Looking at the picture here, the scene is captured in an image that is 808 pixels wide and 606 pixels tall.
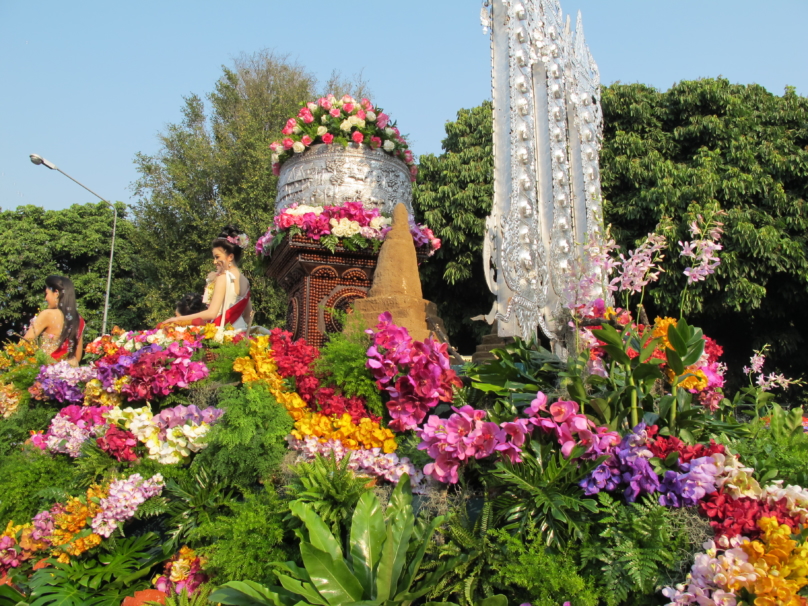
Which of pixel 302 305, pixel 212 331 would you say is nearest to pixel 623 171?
pixel 302 305

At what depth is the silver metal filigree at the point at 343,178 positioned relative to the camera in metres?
6.12

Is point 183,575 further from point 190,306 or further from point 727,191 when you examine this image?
point 727,191

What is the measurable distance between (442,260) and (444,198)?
1.48m

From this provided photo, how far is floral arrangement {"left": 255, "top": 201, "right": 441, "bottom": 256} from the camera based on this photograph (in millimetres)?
5617

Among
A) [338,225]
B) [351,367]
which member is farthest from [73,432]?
[338,225]

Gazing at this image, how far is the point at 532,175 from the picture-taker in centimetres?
724

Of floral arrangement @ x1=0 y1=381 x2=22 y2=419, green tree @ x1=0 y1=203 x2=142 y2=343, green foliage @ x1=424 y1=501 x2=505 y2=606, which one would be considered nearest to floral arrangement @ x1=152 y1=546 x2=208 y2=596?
green foliage @ x1=424 y1=501 x2=505 y2=606

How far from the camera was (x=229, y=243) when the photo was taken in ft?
19.7

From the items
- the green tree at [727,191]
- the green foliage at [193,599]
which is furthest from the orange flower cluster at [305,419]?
the green tree at [727,191]

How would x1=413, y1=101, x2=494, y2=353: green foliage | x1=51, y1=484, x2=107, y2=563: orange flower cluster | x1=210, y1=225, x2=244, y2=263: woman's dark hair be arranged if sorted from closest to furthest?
x1=51, y1=484, x2=107, y2=563: orange flower cluster
x1=210, y1=225, x2=244, y2=263: woman's dark hair
x1=413, y1=101, x2=494, y2=353: green foliage

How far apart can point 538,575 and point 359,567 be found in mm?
724

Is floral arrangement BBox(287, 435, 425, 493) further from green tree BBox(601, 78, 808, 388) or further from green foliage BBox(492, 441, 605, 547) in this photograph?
green tree BBox(601, 78, 808, 388)

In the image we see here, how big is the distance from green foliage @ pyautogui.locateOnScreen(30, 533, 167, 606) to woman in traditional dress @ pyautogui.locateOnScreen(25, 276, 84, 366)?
3468mm

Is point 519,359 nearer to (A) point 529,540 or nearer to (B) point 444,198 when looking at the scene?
(A) point 529,540
